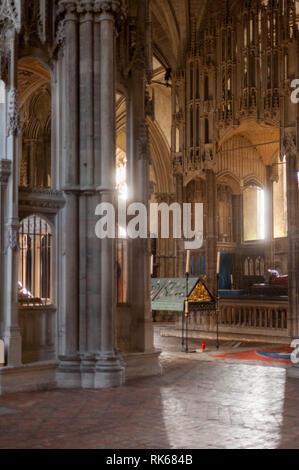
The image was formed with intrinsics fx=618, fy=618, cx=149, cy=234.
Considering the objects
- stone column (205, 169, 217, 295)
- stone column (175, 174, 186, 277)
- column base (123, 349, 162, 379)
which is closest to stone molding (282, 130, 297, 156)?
stone column (205, 169, 217, 295)

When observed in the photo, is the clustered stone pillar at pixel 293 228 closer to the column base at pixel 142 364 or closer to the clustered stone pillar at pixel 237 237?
the clustered stone pillar at pixel 237 237

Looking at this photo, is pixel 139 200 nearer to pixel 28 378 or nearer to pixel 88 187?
pixel 88 187

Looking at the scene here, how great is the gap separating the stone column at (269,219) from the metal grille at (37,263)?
13.6 m

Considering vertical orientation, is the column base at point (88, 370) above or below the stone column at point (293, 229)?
below

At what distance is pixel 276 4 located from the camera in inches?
789

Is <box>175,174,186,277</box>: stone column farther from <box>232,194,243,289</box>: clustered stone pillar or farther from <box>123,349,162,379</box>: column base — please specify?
<box>123,349,162,379</box>: column base

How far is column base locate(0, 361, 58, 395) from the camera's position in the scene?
33.5ft

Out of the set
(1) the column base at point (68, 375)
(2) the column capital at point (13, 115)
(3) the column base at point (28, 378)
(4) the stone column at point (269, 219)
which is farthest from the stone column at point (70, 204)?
(4) the stone column at point (269, 219)

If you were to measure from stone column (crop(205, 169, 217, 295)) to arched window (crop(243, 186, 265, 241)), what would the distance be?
497cm

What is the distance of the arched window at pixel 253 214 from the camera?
86.1 ft

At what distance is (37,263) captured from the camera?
11727mm

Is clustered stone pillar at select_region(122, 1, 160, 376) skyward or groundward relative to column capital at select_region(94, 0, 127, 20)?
groundward

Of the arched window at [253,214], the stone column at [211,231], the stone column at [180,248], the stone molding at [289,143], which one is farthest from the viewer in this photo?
the arched window at [253,214]
